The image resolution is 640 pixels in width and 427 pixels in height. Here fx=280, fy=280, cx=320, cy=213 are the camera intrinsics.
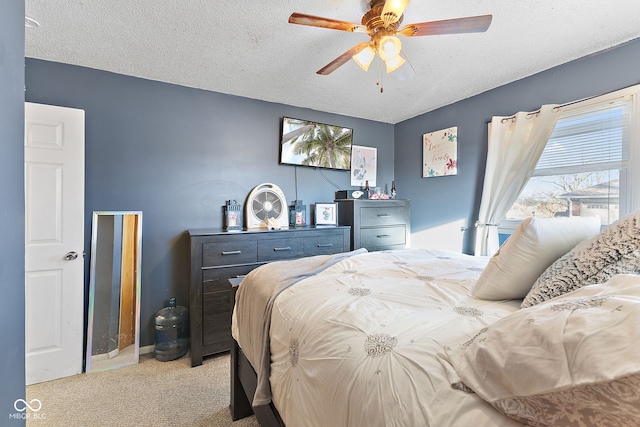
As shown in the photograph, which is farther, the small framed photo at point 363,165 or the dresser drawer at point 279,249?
the small framed photo at point 363,165

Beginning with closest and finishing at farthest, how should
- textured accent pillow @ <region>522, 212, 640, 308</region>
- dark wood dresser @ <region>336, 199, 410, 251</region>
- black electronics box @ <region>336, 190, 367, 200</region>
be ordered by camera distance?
textured accent pillow @ <region>522, 212, 640, 308</region> → dark wood dresser @ <region>336, 199, 410, 251</region> → black electronics box @ <region>336, 190, 367, 200</region>

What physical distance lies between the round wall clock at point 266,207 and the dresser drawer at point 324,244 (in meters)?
0.44

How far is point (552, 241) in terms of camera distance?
976mm

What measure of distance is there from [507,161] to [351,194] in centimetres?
162

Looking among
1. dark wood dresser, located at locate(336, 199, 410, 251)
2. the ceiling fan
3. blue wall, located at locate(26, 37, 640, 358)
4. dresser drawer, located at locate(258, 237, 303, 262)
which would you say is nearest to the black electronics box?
dark wood dresser, located at locate(336, 199, 410, 251)

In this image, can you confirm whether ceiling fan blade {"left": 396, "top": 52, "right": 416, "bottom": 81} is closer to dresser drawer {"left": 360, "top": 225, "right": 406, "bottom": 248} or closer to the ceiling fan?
the ceiling fan

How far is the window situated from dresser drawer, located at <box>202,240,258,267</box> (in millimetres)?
2615

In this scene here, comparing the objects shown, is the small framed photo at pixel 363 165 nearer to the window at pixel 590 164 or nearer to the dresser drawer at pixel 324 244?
the dresser drawer at pixel 324 244

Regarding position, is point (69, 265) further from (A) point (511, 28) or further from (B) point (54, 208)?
(A) point (511, 28)

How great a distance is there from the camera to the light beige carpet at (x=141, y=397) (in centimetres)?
175

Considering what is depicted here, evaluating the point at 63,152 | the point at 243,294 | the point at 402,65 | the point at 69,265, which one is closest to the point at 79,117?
the point at 63,152

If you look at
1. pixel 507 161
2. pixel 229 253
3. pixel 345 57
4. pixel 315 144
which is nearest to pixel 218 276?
pixel 229 253

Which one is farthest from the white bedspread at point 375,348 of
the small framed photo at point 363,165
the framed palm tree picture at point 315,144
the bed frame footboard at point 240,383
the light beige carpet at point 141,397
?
the small framed photo at point 363,165

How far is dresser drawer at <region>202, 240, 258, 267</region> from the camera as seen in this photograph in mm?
2432
